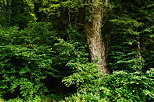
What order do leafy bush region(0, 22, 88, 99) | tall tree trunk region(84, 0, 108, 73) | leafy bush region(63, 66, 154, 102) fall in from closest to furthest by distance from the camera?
leafy bush region(63, 66, 154, 102), leafy bush region(0, 22, 88, 99), tall tree trunk region(84, 0, 108, 73)

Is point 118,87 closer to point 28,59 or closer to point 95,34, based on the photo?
point 95,34

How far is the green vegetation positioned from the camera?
307cm

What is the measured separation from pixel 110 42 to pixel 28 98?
415 centimetres

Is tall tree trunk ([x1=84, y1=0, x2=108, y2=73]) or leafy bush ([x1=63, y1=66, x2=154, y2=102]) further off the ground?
tall tree trunk ([x1=84, y1=0, x2=108, y2=73])

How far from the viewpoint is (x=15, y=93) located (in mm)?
4316

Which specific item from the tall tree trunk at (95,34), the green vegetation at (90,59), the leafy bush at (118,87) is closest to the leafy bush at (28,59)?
the green vegetation at (90,59)

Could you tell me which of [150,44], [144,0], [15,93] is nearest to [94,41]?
[150,44]

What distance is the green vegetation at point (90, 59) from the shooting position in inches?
121

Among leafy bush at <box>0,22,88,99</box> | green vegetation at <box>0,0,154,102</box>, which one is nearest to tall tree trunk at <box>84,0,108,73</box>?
green vegetation at <box>0,0,154,102</box>

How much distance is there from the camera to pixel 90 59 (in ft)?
13.5

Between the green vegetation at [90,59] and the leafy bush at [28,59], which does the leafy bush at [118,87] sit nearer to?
the green vegetation at [90,59]

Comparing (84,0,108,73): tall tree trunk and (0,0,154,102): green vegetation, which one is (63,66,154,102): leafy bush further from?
(84,0,108,73): tall tree trunk

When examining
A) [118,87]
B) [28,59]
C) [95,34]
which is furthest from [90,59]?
[28,59]

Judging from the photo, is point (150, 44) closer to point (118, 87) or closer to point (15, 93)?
point (118, 87)
